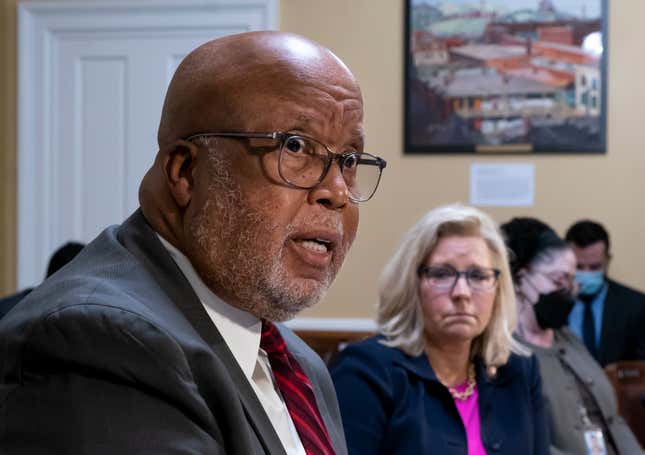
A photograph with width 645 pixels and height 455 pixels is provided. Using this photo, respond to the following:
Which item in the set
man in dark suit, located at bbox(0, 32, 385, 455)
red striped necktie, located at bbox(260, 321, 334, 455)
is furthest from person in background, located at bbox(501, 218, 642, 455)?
man in dark suit, located at bbox(0, 32, 385, 455)

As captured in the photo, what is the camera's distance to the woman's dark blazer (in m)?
2.15

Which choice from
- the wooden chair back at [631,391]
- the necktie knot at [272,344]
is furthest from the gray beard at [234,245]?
the wooden chair back at [631,391]

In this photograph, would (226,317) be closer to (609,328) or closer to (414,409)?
(414,409)

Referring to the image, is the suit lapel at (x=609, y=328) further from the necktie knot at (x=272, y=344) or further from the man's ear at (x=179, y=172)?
the man's ear at (x=179, y=172)

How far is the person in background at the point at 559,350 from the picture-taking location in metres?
2.82

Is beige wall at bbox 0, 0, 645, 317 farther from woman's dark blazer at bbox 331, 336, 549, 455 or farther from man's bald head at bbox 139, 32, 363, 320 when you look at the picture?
man's bald head at bbox 139, 32, 363, 320

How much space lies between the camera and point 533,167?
13.9 feet

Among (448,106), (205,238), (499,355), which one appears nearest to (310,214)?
(205,238)

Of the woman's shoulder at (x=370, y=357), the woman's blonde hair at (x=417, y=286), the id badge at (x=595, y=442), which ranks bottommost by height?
the id badge at (x=595, y=442)

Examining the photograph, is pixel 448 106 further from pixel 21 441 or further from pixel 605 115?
pixel 21 441

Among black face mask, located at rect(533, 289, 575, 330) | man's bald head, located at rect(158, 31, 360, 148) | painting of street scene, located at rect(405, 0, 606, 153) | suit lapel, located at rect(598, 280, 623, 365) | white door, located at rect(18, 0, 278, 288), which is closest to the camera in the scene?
man's bald head, located at rect(158, 31, 360, 148)

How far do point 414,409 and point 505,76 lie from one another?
2.51m

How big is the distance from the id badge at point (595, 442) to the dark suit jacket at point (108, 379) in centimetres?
219

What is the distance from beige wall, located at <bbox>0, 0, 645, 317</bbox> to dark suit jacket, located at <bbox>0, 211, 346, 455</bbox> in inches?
134
